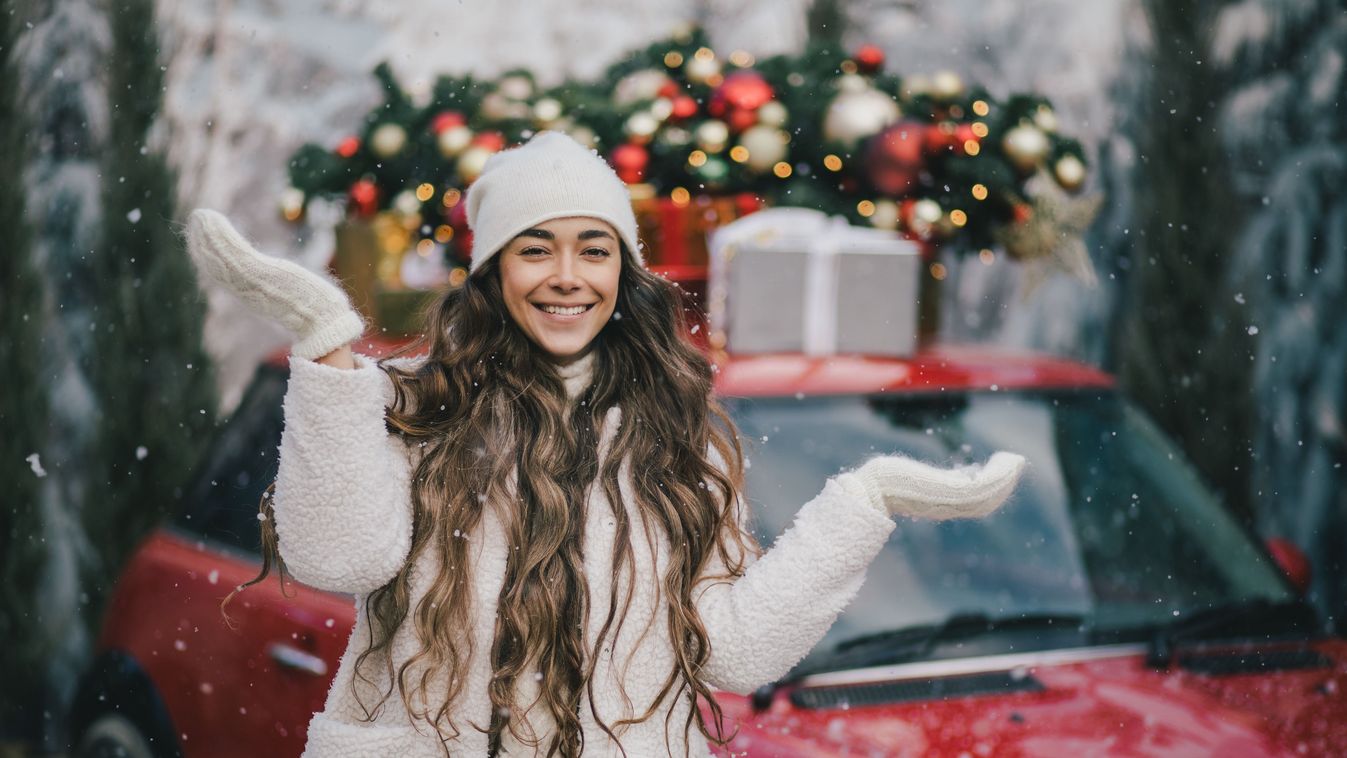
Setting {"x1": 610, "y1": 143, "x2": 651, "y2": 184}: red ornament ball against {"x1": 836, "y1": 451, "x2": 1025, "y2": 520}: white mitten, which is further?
{"x1": 610, "y1": 143, "x2": 651, "y2": 184}: red ornament ball

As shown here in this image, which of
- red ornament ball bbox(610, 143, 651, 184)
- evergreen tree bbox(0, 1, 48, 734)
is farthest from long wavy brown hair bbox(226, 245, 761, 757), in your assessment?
evergreen tree bbox(0, 1, 48, 734)

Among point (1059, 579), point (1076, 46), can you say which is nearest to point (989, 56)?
point (1076, 46)

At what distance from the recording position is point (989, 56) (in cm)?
1382

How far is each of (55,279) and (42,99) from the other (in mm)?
823

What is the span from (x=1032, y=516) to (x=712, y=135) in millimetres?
1432

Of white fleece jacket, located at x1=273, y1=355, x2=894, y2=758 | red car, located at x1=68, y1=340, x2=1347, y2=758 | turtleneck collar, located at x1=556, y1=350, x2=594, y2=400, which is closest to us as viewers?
white fleece jacket, located at x1=273, y1=355, x2=894, y2=758

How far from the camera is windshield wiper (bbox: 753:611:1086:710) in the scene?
2.68 metres

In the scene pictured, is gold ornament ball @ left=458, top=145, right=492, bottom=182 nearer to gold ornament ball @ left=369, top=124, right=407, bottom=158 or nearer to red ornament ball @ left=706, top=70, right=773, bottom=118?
gold ornament ball @ left=369, top=124, right=407, bottom=158

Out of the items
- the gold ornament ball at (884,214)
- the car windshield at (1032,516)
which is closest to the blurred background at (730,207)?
the gold ornament ball at (884,214)

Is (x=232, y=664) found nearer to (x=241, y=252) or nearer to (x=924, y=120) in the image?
(x=241, y=252)

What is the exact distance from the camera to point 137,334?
6.70 meters

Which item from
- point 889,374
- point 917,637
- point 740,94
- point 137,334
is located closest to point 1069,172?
point 740,94

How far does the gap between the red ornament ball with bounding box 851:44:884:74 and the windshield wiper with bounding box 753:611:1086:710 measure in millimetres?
1998

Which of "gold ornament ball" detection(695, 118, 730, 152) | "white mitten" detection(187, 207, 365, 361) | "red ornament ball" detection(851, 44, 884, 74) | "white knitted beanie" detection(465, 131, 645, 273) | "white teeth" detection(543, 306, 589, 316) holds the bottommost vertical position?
"white teeth" detection(543, 306, 589, 316)
